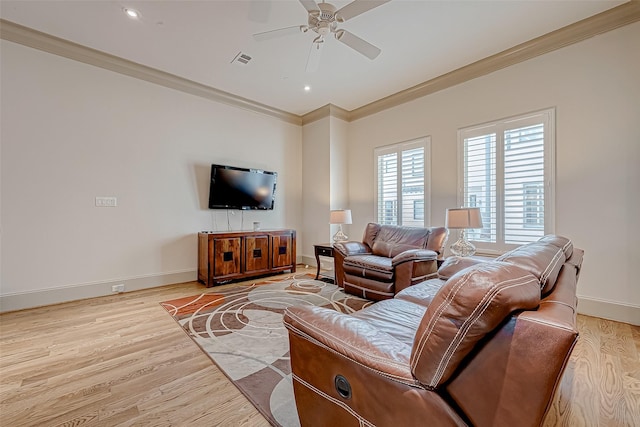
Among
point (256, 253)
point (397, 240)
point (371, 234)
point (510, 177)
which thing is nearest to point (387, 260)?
point (397, 240)

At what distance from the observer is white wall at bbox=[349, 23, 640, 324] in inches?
109

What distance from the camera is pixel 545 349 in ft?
2.35

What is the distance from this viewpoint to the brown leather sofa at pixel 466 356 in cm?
74

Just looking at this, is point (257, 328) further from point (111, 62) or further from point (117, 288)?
point (111, 62)

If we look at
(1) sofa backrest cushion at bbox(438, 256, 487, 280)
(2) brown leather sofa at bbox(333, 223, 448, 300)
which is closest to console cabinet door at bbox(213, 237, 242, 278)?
(2) brown leather sofa at bbox(333, 223, 448, 300)

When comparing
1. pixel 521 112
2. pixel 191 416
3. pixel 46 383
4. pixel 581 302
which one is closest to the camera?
pixel 191 416

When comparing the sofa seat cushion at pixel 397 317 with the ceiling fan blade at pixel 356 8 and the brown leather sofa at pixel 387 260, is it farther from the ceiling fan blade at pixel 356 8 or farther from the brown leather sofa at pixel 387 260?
the ceiling fan blade at pixel 356 8

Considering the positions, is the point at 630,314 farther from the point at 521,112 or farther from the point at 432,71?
the point at 432,71

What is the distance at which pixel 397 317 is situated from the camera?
1.73 metres

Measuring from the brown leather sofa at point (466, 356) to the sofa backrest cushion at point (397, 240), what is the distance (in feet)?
8.27

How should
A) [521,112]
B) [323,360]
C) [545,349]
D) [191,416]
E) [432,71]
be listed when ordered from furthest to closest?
[432,71]
[521,112]
[191,416]
[323,360]
[545,349]

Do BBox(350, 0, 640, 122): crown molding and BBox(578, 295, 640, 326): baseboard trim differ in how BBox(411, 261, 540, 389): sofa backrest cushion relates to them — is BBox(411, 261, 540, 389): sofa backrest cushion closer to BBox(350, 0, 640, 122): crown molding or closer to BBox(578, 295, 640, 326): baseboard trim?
BBox(578, 295, 640, 326): baseboard trim

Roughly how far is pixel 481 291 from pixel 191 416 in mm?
1665

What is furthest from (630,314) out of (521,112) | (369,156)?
(369,156)
